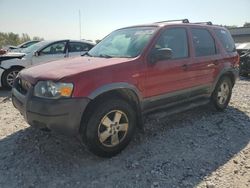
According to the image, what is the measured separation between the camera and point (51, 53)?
9.51 m

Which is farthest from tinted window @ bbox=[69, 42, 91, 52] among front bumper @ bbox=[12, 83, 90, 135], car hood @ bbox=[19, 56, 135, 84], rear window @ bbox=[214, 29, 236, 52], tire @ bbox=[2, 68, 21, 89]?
front bumper @ bbox=[12, 83, 90, 135]

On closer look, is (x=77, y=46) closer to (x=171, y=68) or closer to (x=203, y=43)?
(x=203, y=43)

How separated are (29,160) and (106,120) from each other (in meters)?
1.17

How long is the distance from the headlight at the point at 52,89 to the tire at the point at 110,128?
47 cm

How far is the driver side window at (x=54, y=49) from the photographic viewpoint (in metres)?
9.47

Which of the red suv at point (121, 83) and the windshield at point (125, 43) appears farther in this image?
the windshield at point (125, 43)

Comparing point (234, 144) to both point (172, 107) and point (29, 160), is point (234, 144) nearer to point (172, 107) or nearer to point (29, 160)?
point (172, 107)

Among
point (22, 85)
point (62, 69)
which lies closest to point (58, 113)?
point (62, 69)

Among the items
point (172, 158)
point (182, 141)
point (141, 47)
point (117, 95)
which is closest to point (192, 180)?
point (172, 158)

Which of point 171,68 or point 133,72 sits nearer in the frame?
point 133,72

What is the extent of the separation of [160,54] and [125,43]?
0.75 meters

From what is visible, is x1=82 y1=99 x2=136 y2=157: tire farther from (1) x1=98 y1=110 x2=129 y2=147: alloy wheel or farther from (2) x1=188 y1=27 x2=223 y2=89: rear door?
(2) x1=188 y1=27 x2=223 y2=89: rear door

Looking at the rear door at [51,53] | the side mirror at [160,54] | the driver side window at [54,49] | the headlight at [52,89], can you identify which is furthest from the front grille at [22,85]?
the driver side window at [54,49]

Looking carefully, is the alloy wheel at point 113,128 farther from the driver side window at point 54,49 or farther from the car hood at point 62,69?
the driver side window at point 54,49
